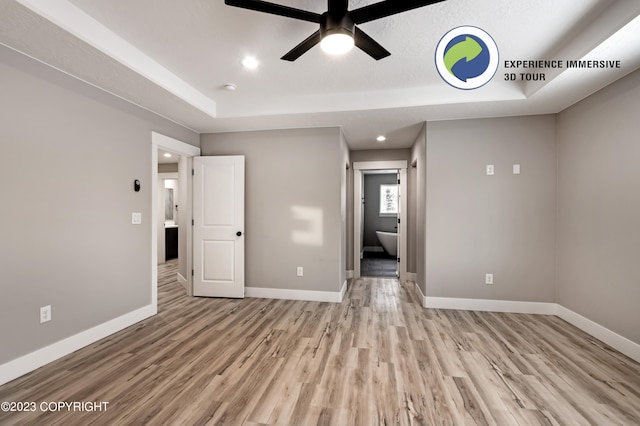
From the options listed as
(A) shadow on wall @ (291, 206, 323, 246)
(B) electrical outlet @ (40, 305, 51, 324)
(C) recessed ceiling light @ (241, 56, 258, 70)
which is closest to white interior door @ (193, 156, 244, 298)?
(A) shadow on wall @ (291, 206, 323, 246)

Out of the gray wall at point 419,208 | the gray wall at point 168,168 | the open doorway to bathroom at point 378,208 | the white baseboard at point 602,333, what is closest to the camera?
the white baseboard at point 602,333

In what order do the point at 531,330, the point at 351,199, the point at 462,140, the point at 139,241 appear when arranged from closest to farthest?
the point at 531,330 < the point at 139,241 < the point at 462,140 < the point at 351,199

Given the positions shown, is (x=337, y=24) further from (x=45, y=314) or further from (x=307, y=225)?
(x=45, y=314)

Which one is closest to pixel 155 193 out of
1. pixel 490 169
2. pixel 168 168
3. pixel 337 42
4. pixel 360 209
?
pixel 337 42

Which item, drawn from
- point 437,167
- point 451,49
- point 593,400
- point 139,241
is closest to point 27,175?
point 139,241

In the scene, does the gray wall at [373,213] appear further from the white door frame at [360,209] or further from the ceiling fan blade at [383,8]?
the ceiling fan blade at [383,8]

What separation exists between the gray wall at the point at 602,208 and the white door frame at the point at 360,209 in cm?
229

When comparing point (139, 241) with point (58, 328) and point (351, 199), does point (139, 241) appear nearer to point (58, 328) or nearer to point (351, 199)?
point (58, 328)

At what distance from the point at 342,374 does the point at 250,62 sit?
2.84 metres

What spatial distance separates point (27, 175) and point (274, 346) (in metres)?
2.44

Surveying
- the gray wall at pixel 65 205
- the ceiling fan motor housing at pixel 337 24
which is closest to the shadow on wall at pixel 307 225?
the gray wall at pixel 65 205

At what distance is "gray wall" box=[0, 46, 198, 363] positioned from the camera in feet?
6.86

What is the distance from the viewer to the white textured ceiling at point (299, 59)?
1.93 metres

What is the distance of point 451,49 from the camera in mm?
2377
